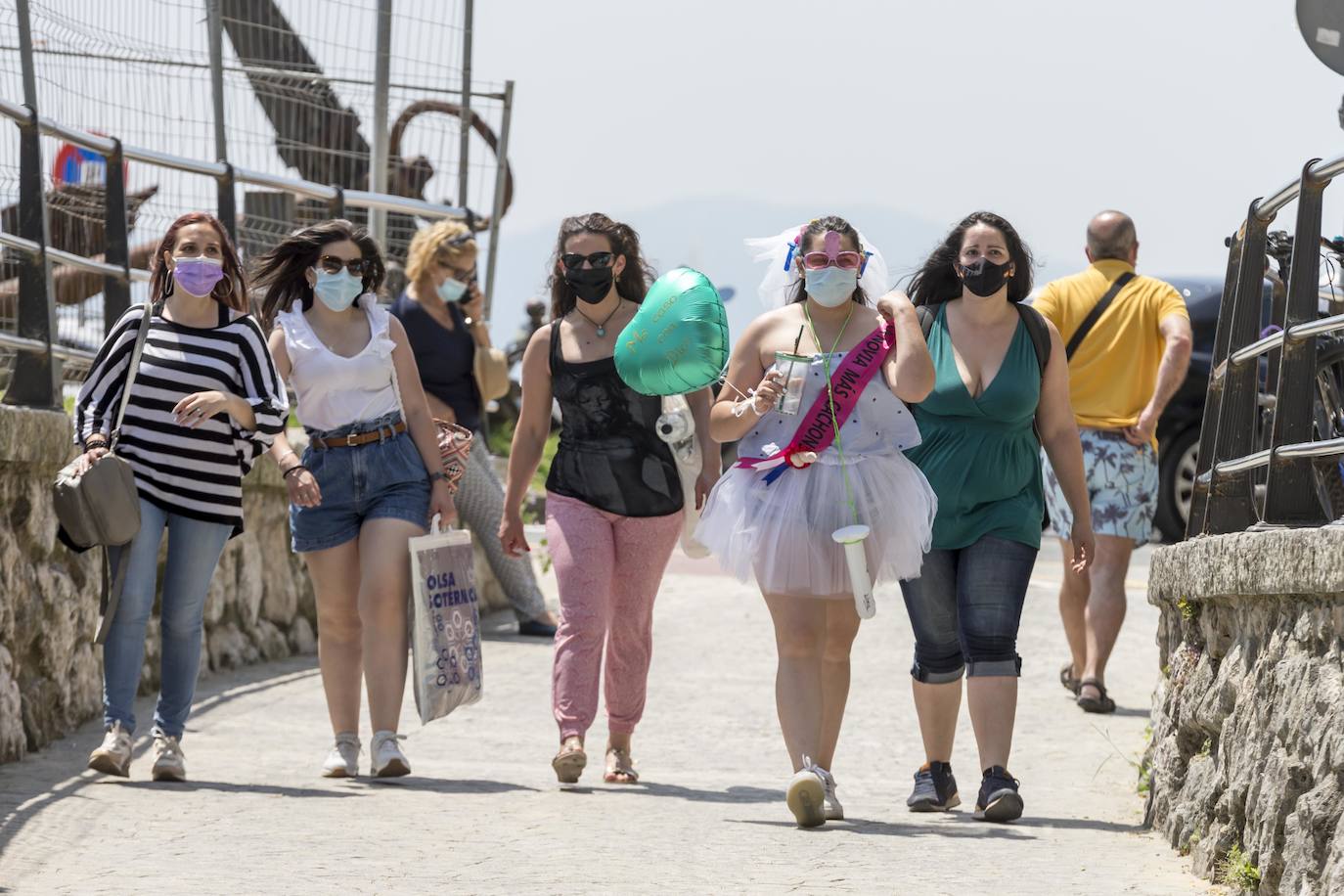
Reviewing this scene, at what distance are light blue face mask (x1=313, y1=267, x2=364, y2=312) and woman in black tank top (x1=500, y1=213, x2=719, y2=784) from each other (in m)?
0.64

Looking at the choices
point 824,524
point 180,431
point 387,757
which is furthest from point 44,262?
point 824,524

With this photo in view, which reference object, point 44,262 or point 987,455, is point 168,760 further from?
point 987,455

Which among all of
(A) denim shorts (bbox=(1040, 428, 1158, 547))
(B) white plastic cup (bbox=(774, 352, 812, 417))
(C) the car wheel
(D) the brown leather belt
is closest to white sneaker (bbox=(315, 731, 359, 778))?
(D) the brown leather belt

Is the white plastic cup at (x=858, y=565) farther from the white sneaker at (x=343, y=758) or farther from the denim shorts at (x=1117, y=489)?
the denim shorts at (x=1117, y=489)

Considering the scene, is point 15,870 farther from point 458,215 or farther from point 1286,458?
point 458,215

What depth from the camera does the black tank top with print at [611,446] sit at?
7.18m

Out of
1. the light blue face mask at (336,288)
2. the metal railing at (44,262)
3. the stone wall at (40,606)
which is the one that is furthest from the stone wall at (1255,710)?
the metal railing at (44,262)

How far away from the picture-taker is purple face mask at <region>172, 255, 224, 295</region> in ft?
22.9

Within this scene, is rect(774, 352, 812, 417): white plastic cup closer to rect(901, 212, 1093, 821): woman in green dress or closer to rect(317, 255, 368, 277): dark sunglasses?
rect(901, 212, 1093, 821): woman in green dress

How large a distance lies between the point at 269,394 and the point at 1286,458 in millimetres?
3348

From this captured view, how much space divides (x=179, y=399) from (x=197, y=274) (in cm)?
41

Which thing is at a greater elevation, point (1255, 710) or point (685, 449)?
point (685, 449)

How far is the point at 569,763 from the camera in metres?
7.01

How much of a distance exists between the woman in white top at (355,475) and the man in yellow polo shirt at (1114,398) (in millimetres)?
3001
